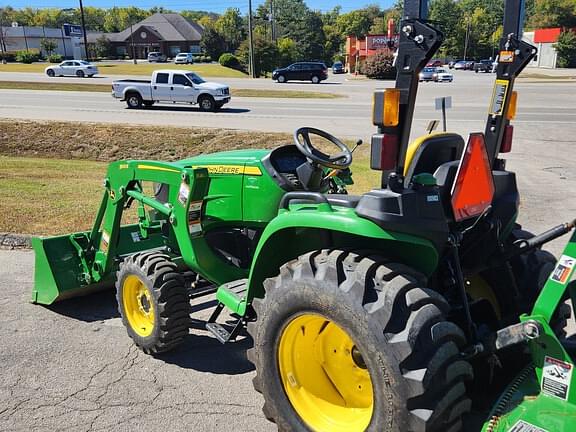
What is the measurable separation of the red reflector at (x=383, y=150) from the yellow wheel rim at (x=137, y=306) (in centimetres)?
236

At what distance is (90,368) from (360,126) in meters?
15.5

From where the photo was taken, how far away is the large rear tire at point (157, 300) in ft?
13.1

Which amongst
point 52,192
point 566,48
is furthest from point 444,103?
point 566,48

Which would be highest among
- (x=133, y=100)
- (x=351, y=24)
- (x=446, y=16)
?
(x=351, y=24)

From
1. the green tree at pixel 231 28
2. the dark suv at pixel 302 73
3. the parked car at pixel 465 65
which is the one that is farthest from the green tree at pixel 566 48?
the green tree at pixel 231 28

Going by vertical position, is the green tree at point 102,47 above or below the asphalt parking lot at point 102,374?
above

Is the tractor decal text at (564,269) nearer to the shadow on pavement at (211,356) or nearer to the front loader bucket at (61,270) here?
the shadow on pavement at (211,356)

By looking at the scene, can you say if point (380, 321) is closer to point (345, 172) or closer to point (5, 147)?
point (345, 172)

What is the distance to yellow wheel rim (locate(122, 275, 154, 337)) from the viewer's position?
4.30 metres

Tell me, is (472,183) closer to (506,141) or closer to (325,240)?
(506,141)

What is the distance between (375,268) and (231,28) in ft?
342

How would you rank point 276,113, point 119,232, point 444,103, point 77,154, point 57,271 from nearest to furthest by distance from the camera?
point 444,103
point 119,232
point 57,271
point 77,154
point 276,113

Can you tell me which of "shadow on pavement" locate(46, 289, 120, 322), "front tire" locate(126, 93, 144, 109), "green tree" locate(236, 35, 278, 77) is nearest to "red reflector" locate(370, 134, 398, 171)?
"shadow on pavement" locate(46, 289, 120, 322)

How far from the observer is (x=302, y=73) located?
142ft
